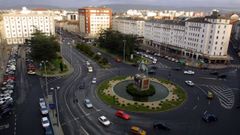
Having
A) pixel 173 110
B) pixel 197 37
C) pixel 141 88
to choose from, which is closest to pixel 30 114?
pixel 141 88

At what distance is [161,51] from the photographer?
128 metres

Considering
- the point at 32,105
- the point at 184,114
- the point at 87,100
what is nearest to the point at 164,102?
Result: the point at 184,114

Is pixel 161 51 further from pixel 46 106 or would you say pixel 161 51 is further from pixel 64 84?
pixel 46 106

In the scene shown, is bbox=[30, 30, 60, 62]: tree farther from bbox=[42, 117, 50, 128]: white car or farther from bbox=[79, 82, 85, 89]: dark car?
bbox=[42, 117, 50, 128]: white car

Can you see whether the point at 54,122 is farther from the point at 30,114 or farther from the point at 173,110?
the point at 173,110

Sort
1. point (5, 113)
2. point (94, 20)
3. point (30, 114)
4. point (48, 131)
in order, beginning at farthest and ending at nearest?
point (94, 20)
point (30, 114)
point (5, 113)
point (48, 131)

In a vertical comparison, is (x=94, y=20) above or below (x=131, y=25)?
above

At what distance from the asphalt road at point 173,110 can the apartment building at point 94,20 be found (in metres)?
95.4

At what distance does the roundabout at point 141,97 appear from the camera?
5341cm

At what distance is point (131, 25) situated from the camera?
6088 inches

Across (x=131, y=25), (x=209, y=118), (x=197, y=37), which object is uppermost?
(x=131, y=25)

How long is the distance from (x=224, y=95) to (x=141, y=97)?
25972 mm

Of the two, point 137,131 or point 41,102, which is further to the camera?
point 41,102

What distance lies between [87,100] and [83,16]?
132 m
